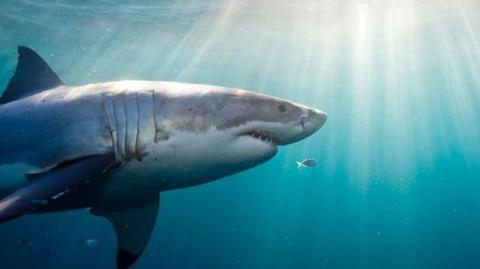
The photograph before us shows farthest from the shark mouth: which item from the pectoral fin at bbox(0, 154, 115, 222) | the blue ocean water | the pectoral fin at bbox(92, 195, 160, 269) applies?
the blue ocean water

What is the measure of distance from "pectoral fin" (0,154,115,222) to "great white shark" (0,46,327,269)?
19 mm

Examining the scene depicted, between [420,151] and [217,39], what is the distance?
480 feet

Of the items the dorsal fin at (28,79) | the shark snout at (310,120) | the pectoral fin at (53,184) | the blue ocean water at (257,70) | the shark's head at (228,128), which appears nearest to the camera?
the pectoral fin at (53,184)

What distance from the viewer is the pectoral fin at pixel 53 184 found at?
9.77 ft

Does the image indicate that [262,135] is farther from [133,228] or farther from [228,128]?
[133,228]

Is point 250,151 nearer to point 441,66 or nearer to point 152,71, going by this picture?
point 441,66

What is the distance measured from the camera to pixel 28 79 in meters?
5.29

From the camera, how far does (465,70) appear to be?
37250mm

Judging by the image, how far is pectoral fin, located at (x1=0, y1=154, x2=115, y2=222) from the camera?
298 cm

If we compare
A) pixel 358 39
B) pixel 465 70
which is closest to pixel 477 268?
pixel 465 70

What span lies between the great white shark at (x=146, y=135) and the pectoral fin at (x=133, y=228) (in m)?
1.06

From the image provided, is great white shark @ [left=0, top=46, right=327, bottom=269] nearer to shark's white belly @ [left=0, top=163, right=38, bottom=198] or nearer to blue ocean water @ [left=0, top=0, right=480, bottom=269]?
shark's white belly @ [left=0, top=163, right=38, bottom=198]

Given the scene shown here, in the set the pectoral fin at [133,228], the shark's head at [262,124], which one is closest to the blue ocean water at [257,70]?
the pectoral fin at [133,228]

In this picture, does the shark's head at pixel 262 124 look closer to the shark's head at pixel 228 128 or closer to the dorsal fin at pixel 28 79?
the shark's head at pixel 228 128
